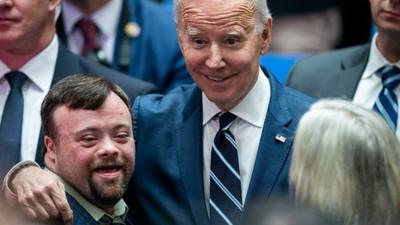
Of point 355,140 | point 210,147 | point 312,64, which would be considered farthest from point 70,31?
point 355,140

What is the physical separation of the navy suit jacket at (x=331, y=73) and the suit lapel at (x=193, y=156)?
0.80 meters

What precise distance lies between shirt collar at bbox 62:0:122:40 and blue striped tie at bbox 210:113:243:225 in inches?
62.8

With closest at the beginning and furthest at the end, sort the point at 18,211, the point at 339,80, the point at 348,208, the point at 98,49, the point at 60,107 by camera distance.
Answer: the point at 348,208, the point at 18,211, the point at 60,107, the point at 339,80, the point at 98,49

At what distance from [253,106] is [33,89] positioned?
37.6 inches

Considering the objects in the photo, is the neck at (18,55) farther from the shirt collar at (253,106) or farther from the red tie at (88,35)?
the red tie at (88,35)

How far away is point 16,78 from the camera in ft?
17.5

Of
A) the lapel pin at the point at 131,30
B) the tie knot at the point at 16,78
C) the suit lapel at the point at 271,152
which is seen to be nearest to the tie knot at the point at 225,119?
the suit lapel at the point at 271,152

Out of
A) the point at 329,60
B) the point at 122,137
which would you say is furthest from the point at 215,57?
the point at 329,60

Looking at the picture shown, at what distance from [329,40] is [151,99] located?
2.39m

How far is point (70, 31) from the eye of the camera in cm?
644

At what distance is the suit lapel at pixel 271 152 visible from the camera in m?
4.82

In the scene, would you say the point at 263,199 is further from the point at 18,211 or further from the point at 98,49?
the point at 98,49

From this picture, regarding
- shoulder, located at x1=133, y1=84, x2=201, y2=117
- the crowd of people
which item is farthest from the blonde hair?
shoulder, located at x1=133, y1=84, x2=201, y2=117

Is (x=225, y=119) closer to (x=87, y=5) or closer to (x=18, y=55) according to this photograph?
(x=18, y=55)
